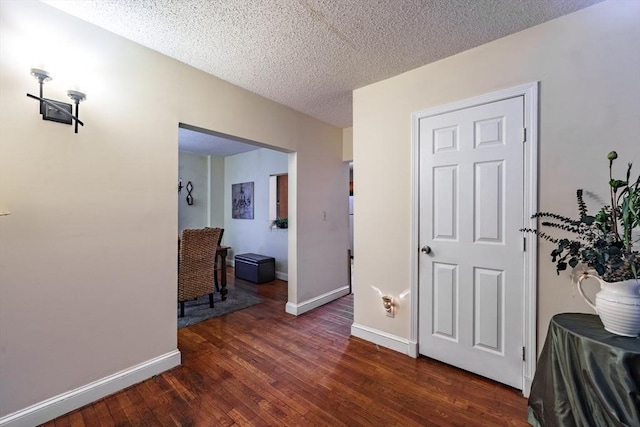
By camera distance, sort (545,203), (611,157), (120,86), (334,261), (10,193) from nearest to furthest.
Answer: (611,157), (10,193), (545,203), (120,86), (334,261)

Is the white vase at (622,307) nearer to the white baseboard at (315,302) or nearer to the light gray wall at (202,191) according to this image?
the white baseboard at (315,302)

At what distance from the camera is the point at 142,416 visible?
165 cm

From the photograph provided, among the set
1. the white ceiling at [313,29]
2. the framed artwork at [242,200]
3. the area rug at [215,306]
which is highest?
the white ceiling at [313,29]

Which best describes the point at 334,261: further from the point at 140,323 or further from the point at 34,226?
the point at 34,226

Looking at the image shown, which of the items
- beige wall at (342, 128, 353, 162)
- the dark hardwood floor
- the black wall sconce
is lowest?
the dark hardwood floor

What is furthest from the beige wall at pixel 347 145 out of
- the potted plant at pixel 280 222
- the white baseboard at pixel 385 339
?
the white baseboard at pixel 385 339

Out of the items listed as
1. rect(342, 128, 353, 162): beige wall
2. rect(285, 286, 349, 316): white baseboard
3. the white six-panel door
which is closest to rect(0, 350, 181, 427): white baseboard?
rect(285, 286, 349, 316): white baseboard

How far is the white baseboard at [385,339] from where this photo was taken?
91.7 inches

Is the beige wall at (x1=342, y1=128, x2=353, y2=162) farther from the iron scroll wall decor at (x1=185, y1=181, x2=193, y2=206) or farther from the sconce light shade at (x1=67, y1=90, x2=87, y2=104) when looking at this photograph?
the iron scroll wall decor at (x1=185, y1=181, x2=193, y2=206)

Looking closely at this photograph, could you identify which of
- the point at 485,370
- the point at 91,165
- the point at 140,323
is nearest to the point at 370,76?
the point at 91,165

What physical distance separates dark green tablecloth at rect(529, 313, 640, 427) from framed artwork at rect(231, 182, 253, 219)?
5.05 meters

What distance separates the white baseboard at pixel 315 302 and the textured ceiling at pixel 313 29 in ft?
8.30

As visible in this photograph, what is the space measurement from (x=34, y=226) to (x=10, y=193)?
8.3 inches

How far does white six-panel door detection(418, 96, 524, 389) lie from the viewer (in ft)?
6.16
